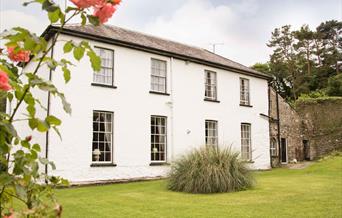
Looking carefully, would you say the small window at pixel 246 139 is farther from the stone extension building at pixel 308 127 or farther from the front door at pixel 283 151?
the front door at pixel 283 151

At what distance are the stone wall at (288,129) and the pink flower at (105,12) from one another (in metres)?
20.7

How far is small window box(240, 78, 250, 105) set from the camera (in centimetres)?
1945

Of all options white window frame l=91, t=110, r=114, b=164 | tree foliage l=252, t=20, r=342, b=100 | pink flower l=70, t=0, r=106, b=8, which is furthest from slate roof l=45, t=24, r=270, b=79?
tree foliage l=252, t=20, r=342, b=100

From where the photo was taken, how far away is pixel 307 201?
26.0 ft

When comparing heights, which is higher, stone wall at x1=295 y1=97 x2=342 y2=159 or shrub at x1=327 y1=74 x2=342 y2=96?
shrub at x1=327 y1=74 x2=342 y2=96

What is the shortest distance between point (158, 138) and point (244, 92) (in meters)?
6.55

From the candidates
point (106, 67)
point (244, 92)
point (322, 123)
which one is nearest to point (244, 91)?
point (244, 92)

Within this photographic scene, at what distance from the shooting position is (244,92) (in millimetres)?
19594

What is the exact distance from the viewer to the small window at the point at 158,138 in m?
15.2

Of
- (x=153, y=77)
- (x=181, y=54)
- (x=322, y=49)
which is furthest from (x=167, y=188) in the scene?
(x=322, y=49)

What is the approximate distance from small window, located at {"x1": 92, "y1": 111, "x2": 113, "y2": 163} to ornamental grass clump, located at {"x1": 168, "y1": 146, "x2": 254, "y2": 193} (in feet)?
12.2

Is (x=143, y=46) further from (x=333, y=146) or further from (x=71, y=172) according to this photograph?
(x=333, y=146)

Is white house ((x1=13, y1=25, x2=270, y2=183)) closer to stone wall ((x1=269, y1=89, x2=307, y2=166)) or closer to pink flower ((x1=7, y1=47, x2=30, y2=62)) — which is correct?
stone wall ((x1=269, y1=89, x2=307, y2=166))

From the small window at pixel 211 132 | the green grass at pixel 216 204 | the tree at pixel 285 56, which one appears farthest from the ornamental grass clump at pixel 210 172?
the tree at pixel 285 56
